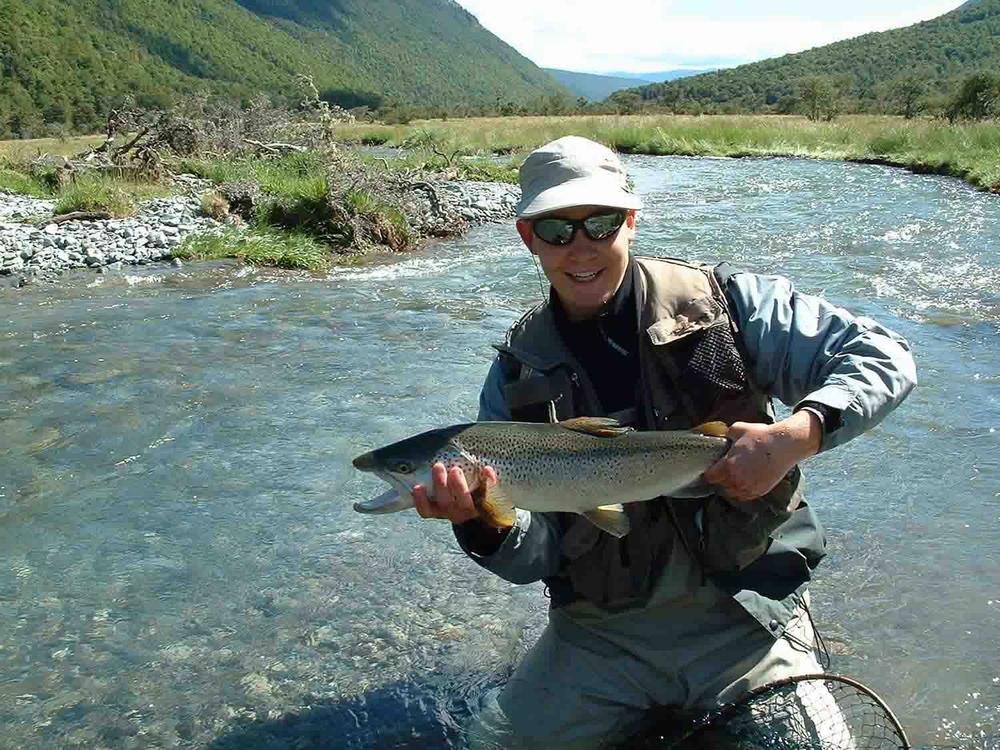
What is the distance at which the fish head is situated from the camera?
9.14 ft

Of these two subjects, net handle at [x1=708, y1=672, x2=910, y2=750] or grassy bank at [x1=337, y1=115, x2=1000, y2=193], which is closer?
net handle at [x1=708, y1=672, x2=910, y2=750]

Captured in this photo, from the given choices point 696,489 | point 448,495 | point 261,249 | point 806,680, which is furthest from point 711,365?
point 261,249

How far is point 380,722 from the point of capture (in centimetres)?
376

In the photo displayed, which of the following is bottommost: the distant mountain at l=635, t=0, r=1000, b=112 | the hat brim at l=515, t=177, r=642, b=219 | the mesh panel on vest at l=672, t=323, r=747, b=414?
the mesh panel on vest at l=672, t=323, r=747, b=414

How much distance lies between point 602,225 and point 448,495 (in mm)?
1031

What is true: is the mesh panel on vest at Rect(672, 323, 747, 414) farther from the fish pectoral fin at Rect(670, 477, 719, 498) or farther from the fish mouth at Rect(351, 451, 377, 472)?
the fish mouth at Rect(351, 451, 377, 472)

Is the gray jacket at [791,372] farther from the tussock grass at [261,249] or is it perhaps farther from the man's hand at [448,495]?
the tussock grass at [261,249]

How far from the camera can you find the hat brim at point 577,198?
9.48 ft

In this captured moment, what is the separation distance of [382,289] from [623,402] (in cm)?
924

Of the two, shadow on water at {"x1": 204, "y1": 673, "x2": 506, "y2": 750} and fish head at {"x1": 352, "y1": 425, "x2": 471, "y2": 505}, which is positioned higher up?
fish head at {"x1": 352, "y1": 425, "x2": 471, "y2": 505}

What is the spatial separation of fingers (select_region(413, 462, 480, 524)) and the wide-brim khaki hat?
0.90 meters

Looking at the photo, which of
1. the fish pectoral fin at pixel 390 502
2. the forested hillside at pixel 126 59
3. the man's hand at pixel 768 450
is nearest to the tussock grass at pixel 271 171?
the fish pectoral fin at pixel 390 502

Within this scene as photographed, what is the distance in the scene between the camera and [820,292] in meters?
11.2

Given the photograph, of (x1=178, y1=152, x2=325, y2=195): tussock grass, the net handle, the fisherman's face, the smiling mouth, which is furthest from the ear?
(x1=178, y1=152, x2=325, y2=195): tussock grass
